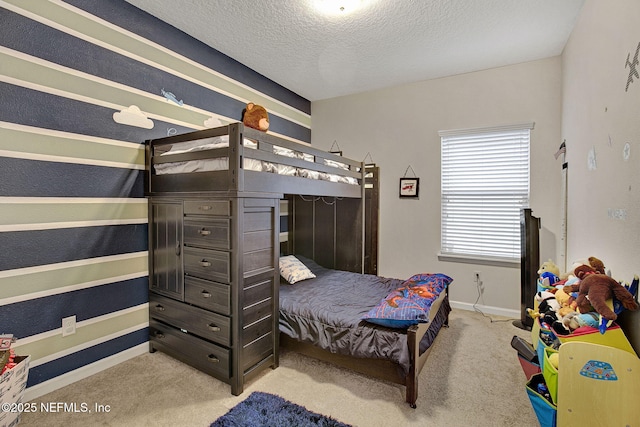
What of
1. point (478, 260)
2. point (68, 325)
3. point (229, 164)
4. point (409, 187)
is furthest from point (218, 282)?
point (478, 260)

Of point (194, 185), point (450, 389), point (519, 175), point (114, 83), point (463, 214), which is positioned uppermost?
point (114, 83)

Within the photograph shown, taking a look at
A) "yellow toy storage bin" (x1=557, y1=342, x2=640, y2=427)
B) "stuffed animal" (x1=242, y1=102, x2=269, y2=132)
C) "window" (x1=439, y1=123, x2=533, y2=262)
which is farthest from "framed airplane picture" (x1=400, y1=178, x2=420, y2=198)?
"yellow toy storage bin" (x1=557, y1=342, x2=640, y2=427)

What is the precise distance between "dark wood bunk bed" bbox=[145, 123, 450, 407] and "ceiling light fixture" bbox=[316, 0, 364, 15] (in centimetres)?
110

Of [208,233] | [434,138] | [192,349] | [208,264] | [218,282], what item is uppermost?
[434,138]

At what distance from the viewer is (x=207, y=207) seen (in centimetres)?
213

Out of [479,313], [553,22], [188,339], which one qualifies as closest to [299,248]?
[188,339]

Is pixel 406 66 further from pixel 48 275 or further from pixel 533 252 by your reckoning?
pixel 48 275

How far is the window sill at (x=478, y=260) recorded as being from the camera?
Result: 11.2 feet

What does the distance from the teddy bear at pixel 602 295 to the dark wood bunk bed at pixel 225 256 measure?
0.87 meters

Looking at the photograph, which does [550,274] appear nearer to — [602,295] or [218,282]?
[602,295]

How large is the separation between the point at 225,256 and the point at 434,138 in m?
2.96

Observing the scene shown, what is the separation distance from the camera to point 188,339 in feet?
7.41

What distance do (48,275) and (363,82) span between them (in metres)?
3.66

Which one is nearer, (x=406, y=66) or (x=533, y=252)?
(x=533, y=252)
